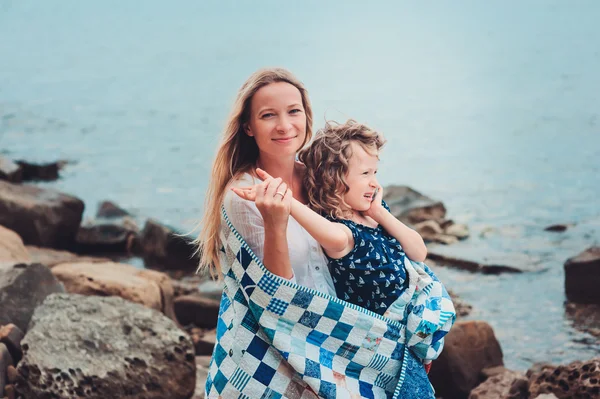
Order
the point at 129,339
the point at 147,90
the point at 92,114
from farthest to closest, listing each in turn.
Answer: the point at 147,90 < the point at 92,114 < the point at 129,339

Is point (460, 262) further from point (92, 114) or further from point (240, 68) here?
point (240, 68)

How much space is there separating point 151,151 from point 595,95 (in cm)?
1053

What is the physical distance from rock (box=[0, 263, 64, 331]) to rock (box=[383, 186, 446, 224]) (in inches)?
259

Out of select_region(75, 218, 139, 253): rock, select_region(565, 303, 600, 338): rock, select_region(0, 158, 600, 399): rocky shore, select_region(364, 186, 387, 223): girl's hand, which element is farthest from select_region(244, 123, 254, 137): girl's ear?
select_region(75, 218, 139, 253): rock

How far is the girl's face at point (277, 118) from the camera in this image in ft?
11.1

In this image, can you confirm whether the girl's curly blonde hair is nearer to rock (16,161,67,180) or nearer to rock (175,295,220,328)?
rock (175,295,220,328)

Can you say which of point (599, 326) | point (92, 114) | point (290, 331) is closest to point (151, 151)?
point (92, 114)

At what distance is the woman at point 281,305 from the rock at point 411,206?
862cm

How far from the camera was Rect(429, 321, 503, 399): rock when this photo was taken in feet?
21.0

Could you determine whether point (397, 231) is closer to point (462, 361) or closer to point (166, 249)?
point (462, 361)

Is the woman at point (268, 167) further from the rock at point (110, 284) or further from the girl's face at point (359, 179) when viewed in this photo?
the rock at point (110, 284)

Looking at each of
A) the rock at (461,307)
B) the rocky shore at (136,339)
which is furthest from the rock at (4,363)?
the rock at (461,307)

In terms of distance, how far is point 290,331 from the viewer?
3240mm

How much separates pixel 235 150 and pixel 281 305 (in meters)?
0.68
